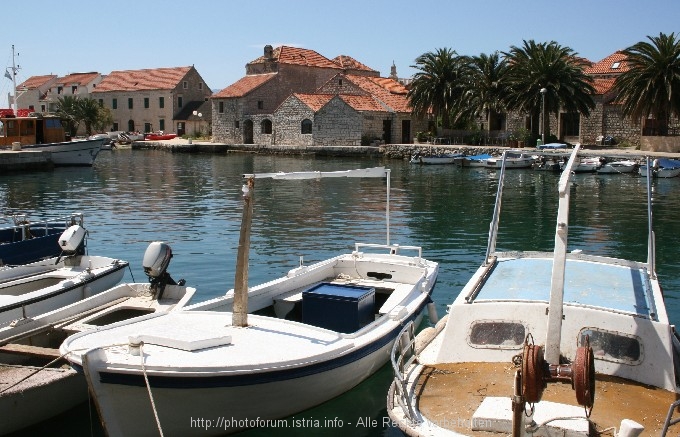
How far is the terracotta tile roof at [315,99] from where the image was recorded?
6362 cm

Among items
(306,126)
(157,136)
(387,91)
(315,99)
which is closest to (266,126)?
(306,126)

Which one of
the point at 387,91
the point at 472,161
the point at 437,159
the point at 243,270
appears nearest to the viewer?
the point at 243,270

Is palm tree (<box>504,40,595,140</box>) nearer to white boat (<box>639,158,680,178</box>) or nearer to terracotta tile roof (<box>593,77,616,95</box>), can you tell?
terracotta tile roof (<box>593,77,616,95</box>)

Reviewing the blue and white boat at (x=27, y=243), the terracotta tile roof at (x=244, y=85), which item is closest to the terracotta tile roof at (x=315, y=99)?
the terracotta tile roof at (x=244, y=85)

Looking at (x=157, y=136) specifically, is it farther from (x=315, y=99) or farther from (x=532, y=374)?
(x=532, y=374)

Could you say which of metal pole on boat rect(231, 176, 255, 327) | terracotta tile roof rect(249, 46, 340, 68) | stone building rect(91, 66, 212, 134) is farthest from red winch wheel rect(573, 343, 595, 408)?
stone building rect(91, 66, 212, 134)

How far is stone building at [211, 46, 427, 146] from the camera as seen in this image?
207ft

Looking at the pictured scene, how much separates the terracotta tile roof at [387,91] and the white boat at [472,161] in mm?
15555

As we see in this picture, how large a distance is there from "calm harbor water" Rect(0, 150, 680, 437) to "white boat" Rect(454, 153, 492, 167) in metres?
3.63

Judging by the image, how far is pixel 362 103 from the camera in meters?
63.4

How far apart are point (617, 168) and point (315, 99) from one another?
2835cm

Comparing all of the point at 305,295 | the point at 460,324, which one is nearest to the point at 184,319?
the point at 305,295

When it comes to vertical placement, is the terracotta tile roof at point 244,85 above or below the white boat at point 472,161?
Answer: above

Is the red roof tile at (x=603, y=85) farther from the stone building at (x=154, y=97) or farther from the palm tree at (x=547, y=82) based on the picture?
the stone building at (x=154, y=97)
